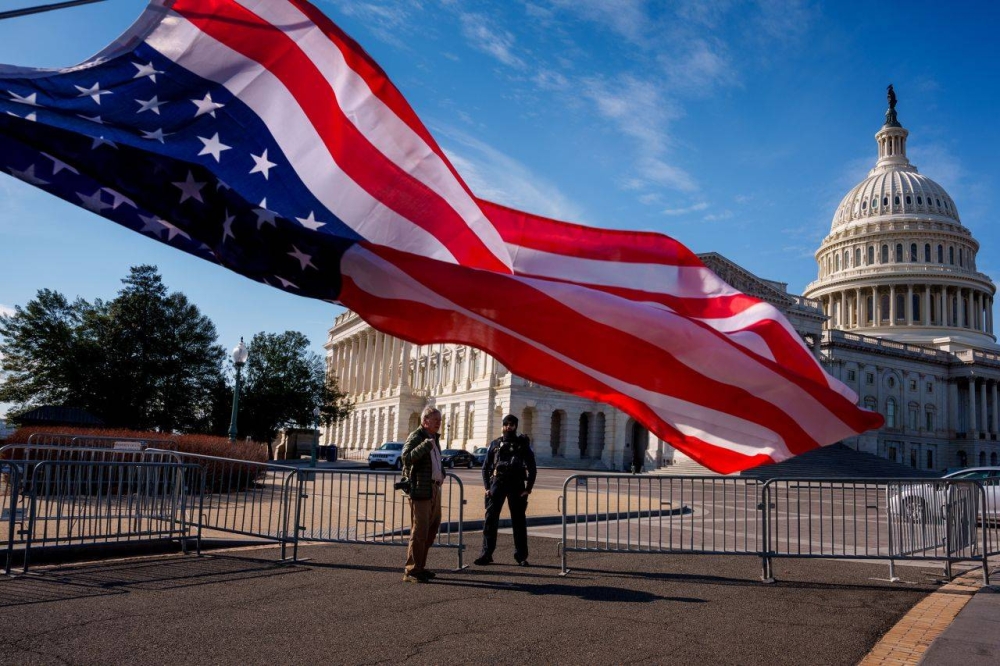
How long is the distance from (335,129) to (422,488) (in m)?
3.95

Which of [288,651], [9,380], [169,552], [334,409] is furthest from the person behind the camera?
[334,409]

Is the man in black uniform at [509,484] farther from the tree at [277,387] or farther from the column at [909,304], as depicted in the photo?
the column at [909,304]

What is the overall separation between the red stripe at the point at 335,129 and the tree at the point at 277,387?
52000 mm

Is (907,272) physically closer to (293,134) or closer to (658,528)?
(658,528)

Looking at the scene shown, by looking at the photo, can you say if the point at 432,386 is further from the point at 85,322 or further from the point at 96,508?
the point at 96,508

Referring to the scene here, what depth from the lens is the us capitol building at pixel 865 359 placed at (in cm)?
6962

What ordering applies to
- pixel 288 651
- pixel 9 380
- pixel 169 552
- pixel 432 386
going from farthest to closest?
pixel 432 386
pixel 9 380
pixel 169 552
pixel 288 651

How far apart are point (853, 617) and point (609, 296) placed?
386cm

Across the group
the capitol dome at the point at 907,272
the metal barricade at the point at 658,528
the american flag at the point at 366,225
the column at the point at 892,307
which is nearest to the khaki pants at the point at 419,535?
the metal barricade at the point at 658,528

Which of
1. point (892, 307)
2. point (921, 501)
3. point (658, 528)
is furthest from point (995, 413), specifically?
point (921, 501)

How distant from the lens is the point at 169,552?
10.9 metres

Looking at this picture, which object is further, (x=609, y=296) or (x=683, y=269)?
(x=683, y=269)

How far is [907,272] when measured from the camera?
336 ft

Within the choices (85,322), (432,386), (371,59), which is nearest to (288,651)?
(371,59)
